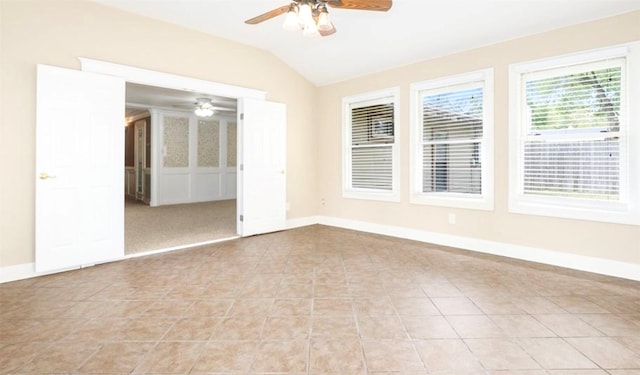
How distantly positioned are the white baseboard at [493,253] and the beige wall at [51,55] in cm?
14

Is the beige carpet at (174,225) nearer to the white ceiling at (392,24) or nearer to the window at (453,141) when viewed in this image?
the white ceiling at (392,24)

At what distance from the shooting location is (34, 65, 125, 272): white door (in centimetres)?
311

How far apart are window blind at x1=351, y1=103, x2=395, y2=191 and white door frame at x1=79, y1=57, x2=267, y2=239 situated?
5.34ft

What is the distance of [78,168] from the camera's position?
330cm

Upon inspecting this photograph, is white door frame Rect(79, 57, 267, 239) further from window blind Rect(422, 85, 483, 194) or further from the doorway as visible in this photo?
window blind Rect(422, 85, 483, 194)

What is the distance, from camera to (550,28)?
11.5 ft

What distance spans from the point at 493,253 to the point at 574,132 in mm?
1564

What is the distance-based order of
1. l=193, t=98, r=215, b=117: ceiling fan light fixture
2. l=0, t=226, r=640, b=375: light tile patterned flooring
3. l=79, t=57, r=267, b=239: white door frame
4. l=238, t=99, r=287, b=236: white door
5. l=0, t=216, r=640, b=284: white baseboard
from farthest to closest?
l=193, t=98, r=215, b=117: ceiling fan light fixture < l=238, t=99, r=287, b=236: white door < l=79, t=57, r=267, b=239: white door frame < l=0, t=216, r=640, b=284: white baseboard < l=0, t=226, r=640, b=375: light tile patterned flooring

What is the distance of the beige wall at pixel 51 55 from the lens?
299 cm

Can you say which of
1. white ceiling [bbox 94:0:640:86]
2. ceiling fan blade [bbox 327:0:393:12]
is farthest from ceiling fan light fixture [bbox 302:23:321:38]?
white ceiling [bbox 94:0:640:86]

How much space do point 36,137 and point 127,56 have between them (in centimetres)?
128

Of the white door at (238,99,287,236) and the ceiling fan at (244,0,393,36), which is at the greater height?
the ceiling fan at (244,0,393,36)

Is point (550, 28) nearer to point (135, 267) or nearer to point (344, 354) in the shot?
point (344, 354)

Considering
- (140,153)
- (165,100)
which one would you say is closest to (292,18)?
(165,100)
